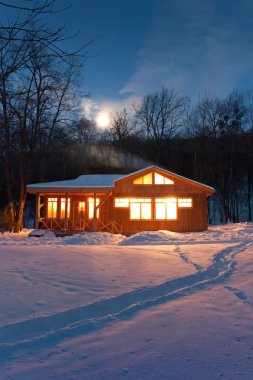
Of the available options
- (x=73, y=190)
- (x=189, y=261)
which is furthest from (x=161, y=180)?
(x=189, y=261)

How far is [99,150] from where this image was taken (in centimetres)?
3816

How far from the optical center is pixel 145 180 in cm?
2261

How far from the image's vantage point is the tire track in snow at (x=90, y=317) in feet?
12.5

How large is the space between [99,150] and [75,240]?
919 inches

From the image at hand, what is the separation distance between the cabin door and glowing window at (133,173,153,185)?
157 inches

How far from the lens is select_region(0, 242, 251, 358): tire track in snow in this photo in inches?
150

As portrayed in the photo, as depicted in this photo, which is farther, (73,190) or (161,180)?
(161,180)

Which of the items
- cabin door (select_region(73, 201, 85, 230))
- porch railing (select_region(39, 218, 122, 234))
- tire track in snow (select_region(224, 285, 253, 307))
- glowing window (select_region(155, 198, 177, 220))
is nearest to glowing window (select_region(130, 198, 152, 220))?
glowing window (select_region(155, 198, 177, 220))

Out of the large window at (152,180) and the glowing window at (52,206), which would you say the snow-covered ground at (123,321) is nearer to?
the large window at (152,180)

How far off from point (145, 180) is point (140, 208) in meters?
1.84

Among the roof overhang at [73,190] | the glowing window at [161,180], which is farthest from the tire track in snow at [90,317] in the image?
the glowing window at [161,180]

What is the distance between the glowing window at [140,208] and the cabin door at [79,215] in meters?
3.34

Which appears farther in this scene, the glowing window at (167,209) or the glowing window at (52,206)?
the glowing window at (52,206)

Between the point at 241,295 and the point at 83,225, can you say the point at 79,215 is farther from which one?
the point at 241,295
